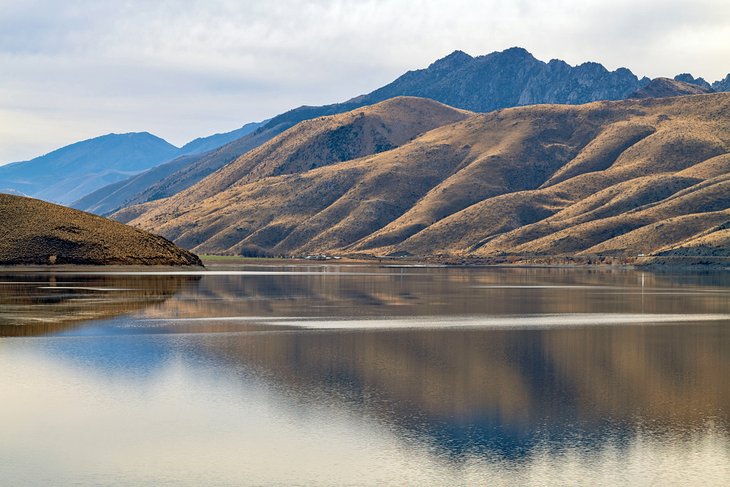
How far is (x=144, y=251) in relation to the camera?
Answer: 157 metres

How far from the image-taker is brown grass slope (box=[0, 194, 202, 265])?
477ft

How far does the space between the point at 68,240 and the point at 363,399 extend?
12980 centimetres

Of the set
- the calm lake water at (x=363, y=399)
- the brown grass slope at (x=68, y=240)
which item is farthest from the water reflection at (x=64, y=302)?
the brown grass slope at (x=68, y=240)

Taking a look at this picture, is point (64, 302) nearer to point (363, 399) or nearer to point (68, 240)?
point (363, 399)

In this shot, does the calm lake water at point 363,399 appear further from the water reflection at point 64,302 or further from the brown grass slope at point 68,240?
the brown grass slope at point 68,240

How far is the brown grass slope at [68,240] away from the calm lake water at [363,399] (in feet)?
289

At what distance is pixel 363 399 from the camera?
30.3 meters

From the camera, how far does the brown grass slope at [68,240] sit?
477 ft

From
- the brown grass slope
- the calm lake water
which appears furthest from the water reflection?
the brown grass slope

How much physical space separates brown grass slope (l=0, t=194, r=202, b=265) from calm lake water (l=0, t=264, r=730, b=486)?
289 ft

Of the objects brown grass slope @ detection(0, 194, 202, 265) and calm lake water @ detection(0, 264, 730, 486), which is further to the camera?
brown grass slope @ detection(0, 194, 202, 265)

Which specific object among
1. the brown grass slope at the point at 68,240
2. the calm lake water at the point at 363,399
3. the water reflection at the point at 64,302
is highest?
the brown grass slope at the point at 68,240

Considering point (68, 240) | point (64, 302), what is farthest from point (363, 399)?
point (68, 240)

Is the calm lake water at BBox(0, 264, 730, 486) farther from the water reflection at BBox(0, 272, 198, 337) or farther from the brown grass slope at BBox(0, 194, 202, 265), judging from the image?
the brown grass slope at BBox(0, 194, 202, 265)
